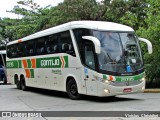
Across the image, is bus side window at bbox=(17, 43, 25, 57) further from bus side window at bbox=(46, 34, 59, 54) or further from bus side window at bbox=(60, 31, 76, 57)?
bus side window at bbox=(60, 31, 76, 57)

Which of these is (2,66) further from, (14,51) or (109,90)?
(109,90)

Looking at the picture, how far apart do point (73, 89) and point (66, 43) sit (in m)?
2.01

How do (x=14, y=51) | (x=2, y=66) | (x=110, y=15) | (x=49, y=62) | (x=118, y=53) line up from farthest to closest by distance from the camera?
(x=2, y=66)
(x=110, y=15)
(x=14, y=51)
(x=49, y=62)
(x=118, y=53)

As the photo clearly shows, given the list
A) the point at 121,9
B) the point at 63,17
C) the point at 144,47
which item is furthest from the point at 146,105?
the point at 63,17

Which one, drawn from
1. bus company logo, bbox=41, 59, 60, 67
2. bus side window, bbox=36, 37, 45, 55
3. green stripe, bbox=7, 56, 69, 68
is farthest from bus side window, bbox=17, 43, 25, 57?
bus company logo, bbox=41, 59, 60, 67

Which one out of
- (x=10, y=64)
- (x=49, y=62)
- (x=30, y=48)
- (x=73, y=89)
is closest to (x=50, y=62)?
(x=49, y=62)

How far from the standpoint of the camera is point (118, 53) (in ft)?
43.3

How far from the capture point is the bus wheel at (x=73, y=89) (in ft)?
47.5

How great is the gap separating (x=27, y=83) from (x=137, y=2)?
11.3 metres

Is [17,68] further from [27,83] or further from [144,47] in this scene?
[144,47]

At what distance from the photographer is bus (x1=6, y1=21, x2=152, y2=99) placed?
12883 mm

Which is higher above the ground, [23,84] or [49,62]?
[49,62]

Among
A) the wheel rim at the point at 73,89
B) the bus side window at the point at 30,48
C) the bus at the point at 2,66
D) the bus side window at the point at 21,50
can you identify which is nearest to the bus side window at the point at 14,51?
the bus side window at the point at 21,50

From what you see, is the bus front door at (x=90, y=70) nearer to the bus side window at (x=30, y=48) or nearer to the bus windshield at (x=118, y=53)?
the bus windshield at (x=118, y=53)
